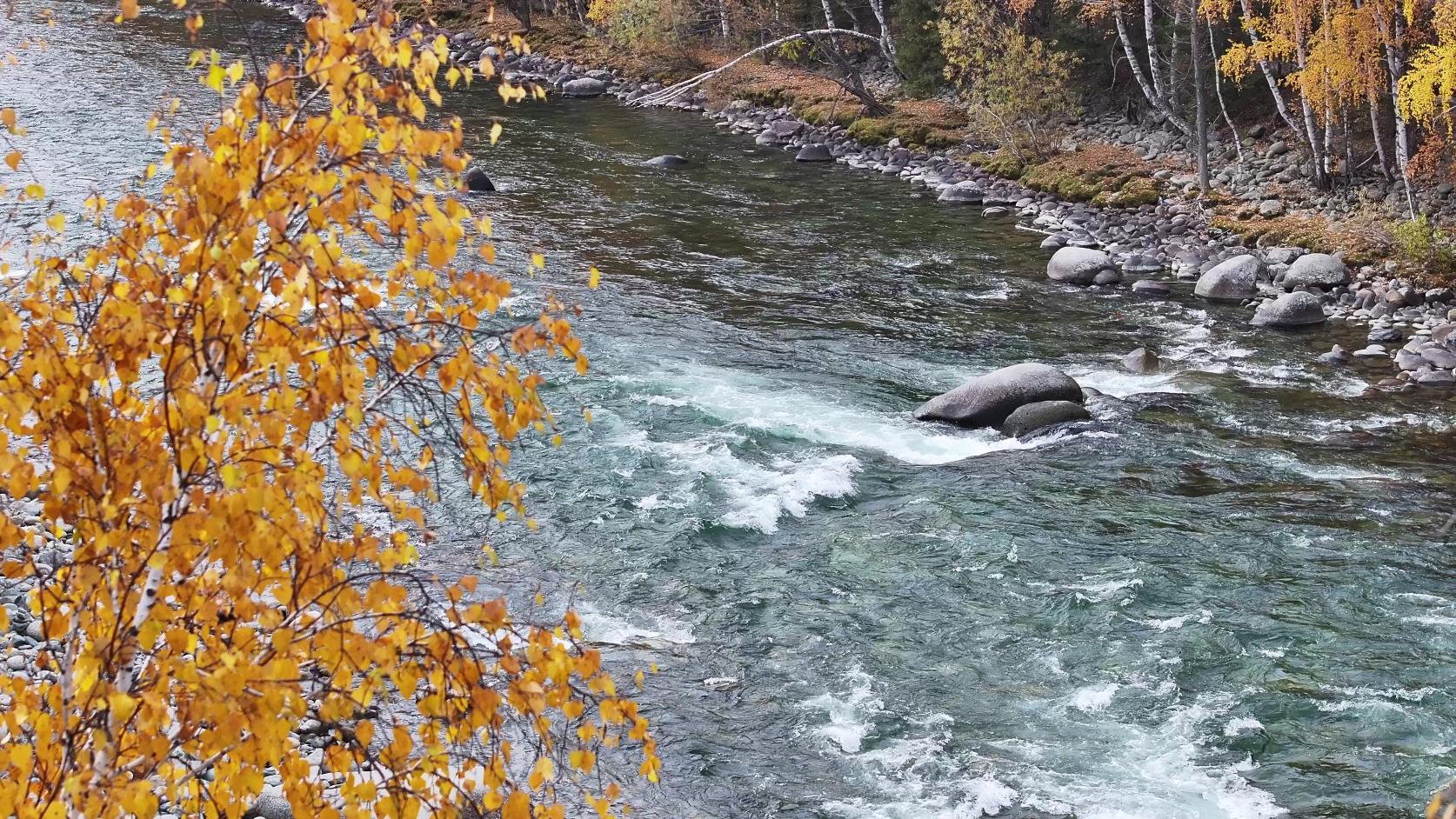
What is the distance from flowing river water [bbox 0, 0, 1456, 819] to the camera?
29.9 feet

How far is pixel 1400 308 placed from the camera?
19.7 meters

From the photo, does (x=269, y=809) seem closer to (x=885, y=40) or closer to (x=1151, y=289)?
(x=1151, y=289)

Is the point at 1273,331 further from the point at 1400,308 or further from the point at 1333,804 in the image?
the point at 1333,804

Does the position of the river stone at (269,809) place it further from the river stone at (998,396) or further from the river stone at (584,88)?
the river stone at (584,88)

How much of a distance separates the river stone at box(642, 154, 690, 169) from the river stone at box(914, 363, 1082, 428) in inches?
627

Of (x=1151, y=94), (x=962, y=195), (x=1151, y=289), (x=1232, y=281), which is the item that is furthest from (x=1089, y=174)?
(x=1232, y=281)

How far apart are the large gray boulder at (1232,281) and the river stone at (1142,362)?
12.5ft

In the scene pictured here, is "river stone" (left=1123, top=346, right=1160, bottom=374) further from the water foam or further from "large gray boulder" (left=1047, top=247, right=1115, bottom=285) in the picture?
the water foam

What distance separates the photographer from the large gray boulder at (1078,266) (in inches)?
870

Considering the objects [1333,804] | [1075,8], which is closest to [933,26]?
[1075,8]

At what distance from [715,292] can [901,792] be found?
1322 centimetres

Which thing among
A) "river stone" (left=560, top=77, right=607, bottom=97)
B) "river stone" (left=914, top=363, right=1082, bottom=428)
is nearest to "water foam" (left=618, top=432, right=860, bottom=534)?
"river stone" (left=914, top=363, right=1082, bottom=428)

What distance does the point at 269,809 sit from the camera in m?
7.90

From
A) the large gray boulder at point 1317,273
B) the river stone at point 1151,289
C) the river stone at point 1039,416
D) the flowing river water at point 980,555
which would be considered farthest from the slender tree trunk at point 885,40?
the river stone at point 1039,416
